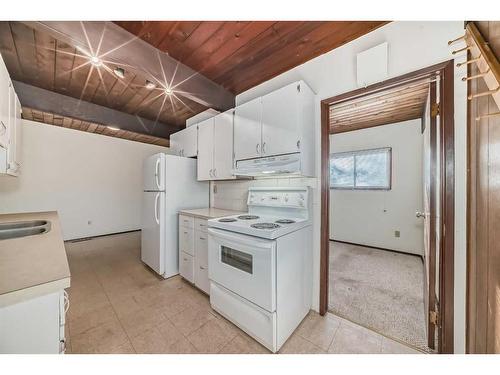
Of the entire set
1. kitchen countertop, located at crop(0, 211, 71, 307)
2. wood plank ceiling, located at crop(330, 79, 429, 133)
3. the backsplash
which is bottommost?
kitchen countertop, located at crop(0, 211, 71, 307)

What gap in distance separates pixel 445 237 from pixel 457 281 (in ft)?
0.98

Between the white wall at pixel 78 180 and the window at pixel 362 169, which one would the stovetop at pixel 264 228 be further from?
the white wall at pixel 78 180

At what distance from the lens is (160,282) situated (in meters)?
2.49

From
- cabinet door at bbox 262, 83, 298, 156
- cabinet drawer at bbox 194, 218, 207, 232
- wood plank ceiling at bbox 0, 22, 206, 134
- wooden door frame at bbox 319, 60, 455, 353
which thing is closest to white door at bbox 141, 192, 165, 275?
cabinet drawer at bbox 194, 218, 207, 232

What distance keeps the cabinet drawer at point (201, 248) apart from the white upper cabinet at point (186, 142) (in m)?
1.30

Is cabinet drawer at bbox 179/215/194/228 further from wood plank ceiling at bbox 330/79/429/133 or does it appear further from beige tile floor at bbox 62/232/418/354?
wood plank ceiling at bbox 330/79/429/133

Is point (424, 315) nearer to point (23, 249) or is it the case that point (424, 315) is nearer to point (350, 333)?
point (350, 333)

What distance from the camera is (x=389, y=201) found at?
3705 mm

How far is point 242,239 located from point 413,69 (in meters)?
1.84

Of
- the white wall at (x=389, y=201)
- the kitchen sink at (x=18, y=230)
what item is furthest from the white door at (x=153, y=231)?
the white wall at (x=389, y=201)

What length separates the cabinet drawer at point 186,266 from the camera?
2359mm

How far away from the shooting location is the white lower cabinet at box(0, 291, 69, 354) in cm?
66

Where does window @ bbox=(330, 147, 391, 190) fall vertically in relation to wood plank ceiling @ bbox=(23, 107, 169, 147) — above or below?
below

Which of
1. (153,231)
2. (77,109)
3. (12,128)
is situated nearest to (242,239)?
(153,231)
